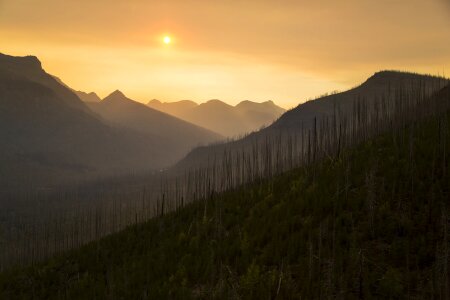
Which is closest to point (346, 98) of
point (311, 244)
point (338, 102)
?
point (338, 102)

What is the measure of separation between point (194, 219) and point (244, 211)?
4686 mm

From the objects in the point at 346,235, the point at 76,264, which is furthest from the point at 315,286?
the point at 76,264

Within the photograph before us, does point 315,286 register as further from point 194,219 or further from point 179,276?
point 194,219

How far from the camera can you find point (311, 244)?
1823cm

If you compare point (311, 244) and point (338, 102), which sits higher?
point (338, 102)

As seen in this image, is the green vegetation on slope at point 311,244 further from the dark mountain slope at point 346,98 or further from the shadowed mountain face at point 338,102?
the dark mountain slope at point 346,98

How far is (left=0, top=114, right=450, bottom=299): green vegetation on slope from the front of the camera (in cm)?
1783

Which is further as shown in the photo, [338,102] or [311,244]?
[338,102]

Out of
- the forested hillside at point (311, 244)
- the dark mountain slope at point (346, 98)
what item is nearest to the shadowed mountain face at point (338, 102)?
the dark mountain slope at point (346, 98)

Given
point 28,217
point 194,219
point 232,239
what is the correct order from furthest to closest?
point 28,217 < point 194,219 < point 232,239

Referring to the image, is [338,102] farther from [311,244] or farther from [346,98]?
[311,244]

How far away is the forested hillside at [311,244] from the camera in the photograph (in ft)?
58.4

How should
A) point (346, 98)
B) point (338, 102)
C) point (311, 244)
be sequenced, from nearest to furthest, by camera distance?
point (311, 244) → point (338, 102) → point (346, 98)

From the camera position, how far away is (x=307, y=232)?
2195cm
